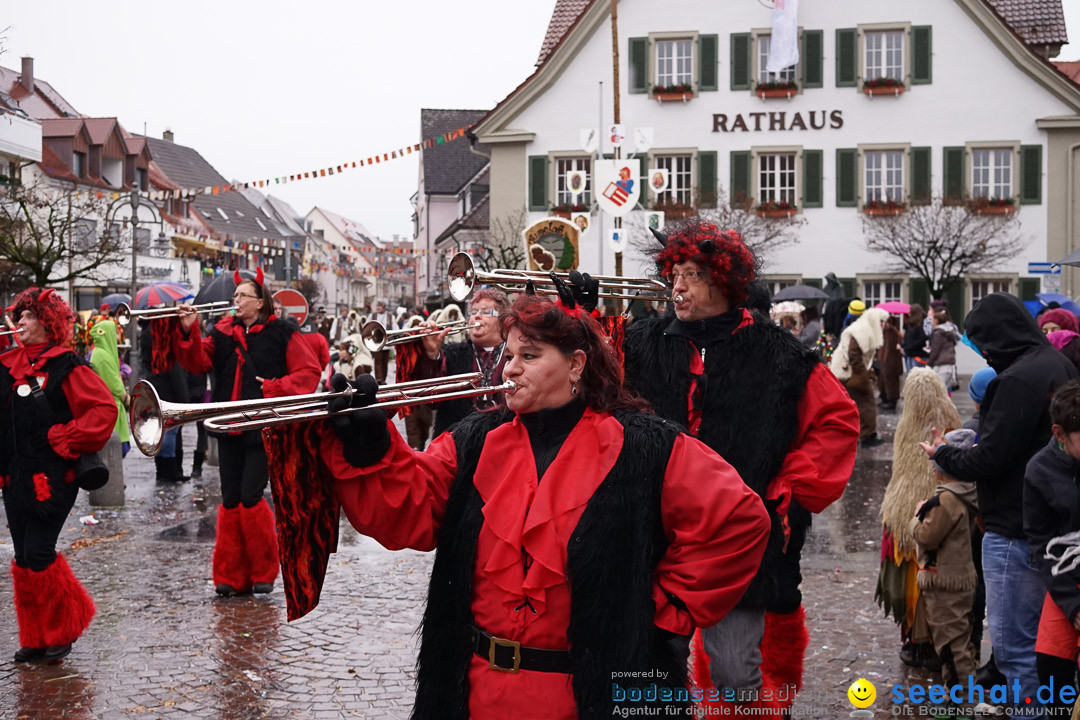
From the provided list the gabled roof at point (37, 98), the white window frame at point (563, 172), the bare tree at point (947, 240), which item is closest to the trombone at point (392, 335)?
the bare tree at point (947, 240)

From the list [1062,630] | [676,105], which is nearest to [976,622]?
[1062,630]

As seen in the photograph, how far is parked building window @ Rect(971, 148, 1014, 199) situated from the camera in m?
29.5

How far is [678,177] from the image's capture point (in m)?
31.0

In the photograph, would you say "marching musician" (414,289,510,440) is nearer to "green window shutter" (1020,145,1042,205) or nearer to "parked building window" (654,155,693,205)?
"parked building window" (654,155,693,205)

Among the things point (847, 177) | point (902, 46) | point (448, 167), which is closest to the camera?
point (902, 46)

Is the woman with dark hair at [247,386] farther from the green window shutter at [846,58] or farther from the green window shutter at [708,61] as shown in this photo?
the green window shutter at [846,58]

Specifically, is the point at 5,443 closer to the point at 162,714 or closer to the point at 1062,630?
the point at 162,714

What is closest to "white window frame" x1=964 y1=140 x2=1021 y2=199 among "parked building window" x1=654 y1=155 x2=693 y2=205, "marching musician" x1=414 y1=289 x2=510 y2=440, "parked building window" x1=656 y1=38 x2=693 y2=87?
"parked building window" x1=654 y1=155 x2=693 y2=205

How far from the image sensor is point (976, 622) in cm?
564

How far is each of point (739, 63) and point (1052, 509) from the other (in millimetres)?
27631

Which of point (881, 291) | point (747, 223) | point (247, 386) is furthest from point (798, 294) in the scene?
point (247, 386)

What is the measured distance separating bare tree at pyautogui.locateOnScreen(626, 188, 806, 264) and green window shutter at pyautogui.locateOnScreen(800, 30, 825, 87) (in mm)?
3508

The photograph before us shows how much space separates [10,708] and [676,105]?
27.2 meters

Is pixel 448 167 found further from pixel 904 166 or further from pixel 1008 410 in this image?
pixel 1008 410
